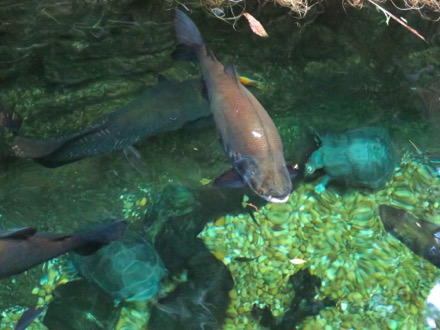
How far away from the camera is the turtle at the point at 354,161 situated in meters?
4.77

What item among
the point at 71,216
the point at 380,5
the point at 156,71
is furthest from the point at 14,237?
the point at 380,5

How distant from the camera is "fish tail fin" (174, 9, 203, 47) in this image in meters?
4.27

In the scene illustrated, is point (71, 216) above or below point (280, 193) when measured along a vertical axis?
below

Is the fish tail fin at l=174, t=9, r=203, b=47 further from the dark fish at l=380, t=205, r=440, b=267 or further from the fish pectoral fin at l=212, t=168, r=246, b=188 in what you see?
the dark fish at l=380, t=205, r=440, b=267

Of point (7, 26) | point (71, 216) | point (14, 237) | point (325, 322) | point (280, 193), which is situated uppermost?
point (7, 26)

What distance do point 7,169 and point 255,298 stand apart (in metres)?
2.05

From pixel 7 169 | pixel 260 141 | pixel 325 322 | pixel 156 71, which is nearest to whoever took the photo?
pixel 260 141

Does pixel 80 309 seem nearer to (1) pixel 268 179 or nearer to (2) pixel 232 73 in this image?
(1) pixel 268 179

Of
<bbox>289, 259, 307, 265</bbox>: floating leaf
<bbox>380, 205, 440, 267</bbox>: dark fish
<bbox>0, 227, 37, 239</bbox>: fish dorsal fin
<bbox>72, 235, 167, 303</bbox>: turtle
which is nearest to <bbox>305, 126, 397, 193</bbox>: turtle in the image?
<bbox>380, 205, 440, 267</bbox>: dark fish

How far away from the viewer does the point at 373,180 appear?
15.7 feet

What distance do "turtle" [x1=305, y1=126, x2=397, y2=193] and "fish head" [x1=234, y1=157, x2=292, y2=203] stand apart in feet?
3.86

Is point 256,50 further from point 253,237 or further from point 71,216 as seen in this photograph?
point 71,216

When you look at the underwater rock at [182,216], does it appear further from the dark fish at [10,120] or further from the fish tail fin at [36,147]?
the dark fish at [10,120]

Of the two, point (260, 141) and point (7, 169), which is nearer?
point (260, 141)
